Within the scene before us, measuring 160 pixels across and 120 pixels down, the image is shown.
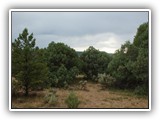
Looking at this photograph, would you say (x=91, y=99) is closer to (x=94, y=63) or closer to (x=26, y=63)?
(x=94, y=63)

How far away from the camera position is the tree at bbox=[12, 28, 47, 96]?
670 centimetres

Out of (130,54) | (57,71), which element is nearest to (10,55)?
(57,71)

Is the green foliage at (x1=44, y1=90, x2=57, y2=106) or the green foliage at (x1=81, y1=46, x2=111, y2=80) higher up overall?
the green foliage at (x1=81, y1=46, x2=111, y2=80)

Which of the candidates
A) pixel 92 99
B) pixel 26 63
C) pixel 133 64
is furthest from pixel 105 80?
pixel 26 63

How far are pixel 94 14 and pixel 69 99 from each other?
49.7 inches

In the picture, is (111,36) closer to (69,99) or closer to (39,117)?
(69,99)

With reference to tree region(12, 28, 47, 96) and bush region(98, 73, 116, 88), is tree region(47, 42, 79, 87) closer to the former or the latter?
tree region(12, 28, 47, 96)

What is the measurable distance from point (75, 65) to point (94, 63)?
0.32 metres

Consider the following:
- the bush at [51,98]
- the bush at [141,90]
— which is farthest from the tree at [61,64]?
the bush at [141,90]

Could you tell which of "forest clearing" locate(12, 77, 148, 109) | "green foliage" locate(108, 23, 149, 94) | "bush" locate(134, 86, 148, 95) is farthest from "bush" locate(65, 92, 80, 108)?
"bush" locate(134, 86, 148, 95)

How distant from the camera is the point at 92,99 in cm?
682

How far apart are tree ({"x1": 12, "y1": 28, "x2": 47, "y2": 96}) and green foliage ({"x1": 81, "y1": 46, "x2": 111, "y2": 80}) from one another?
0.64 meters

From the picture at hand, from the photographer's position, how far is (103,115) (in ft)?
21.8

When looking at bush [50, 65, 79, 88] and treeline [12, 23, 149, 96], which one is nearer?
treeline [12, 23, 149, 96]
